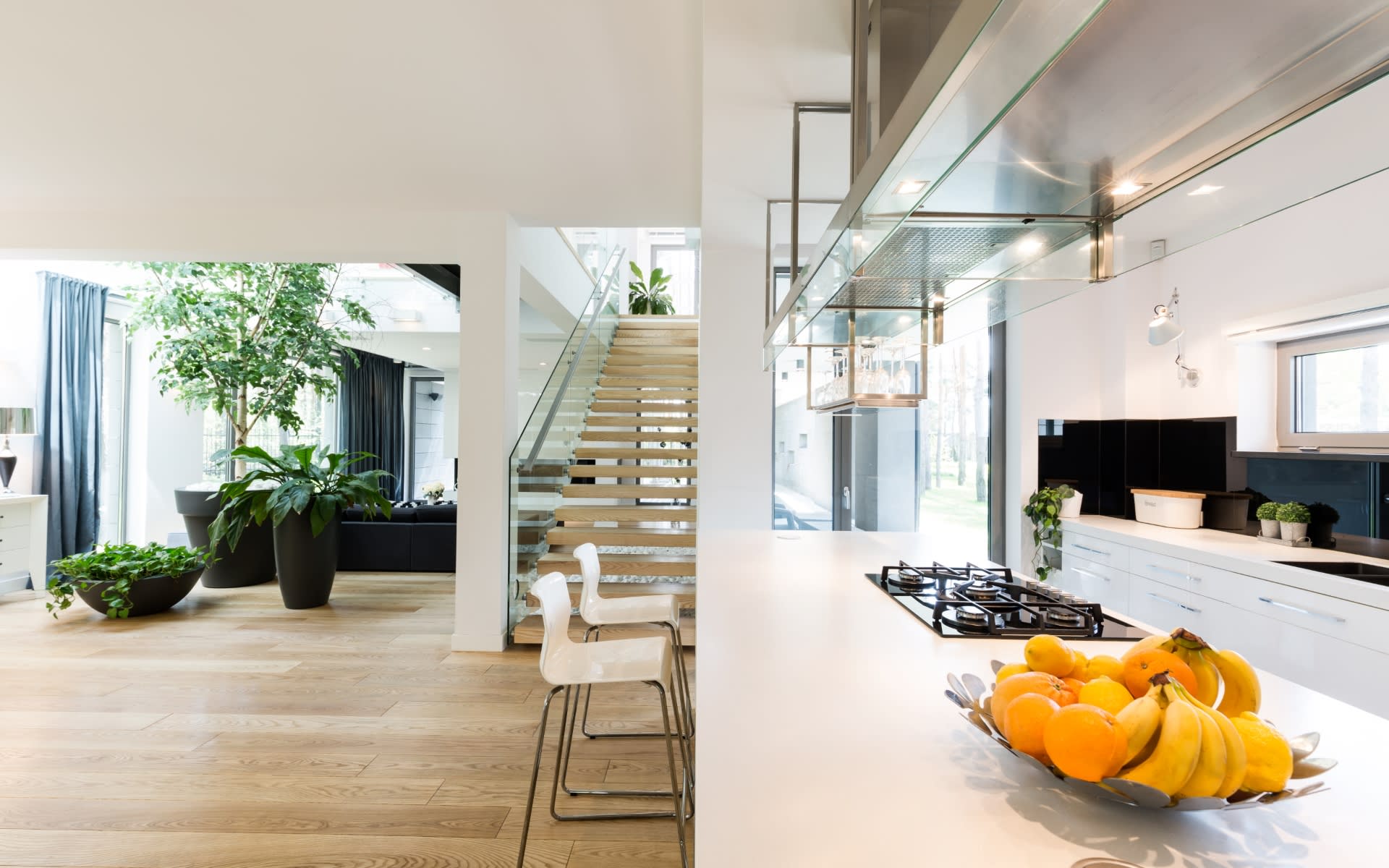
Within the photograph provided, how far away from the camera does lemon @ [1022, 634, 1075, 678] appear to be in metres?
0.88

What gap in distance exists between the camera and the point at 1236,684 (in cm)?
80

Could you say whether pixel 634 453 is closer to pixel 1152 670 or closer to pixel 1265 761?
pixel 1152 670

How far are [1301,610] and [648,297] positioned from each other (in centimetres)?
876

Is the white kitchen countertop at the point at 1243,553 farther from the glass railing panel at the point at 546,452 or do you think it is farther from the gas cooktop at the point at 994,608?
the glass railing panel at the point at 546,452

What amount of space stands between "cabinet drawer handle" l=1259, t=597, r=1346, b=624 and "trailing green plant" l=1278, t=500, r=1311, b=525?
2.23 ft

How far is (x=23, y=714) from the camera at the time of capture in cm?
312

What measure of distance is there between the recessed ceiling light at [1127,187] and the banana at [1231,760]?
30.1 inches

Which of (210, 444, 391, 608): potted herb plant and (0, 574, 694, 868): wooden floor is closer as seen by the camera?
(0, 574, 694, 868): wooden floor

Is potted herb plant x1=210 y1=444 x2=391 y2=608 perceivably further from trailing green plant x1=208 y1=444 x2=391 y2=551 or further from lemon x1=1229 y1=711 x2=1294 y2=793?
lemon x1=1229 y1=711 x2=1294 y2=793

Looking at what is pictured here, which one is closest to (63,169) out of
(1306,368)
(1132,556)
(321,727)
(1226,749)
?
(321,727)

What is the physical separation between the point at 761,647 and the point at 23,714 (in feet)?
12.5

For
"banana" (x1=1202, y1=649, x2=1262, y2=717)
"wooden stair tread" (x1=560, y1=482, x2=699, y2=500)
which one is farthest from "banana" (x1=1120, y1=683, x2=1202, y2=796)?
"wooden stair tread" (x1=560, y1=482, x2=699, y2=500)

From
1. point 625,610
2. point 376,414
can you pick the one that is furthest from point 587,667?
point 376,414

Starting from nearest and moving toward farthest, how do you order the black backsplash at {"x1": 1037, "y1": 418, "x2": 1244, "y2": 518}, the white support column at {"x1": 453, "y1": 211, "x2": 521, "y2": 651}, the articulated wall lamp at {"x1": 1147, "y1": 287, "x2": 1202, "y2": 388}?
the articulated wall lamp at {"x1": 1147, "y1": 287, "x2": 1202, "y2": 388} → the black backsplash at {"x1": 1037, "y1": 418, "x2": 1244, "y2": 518} → the white support column at {"x1": 453, "y1": 211, "x2": 521, "y2": 651}
